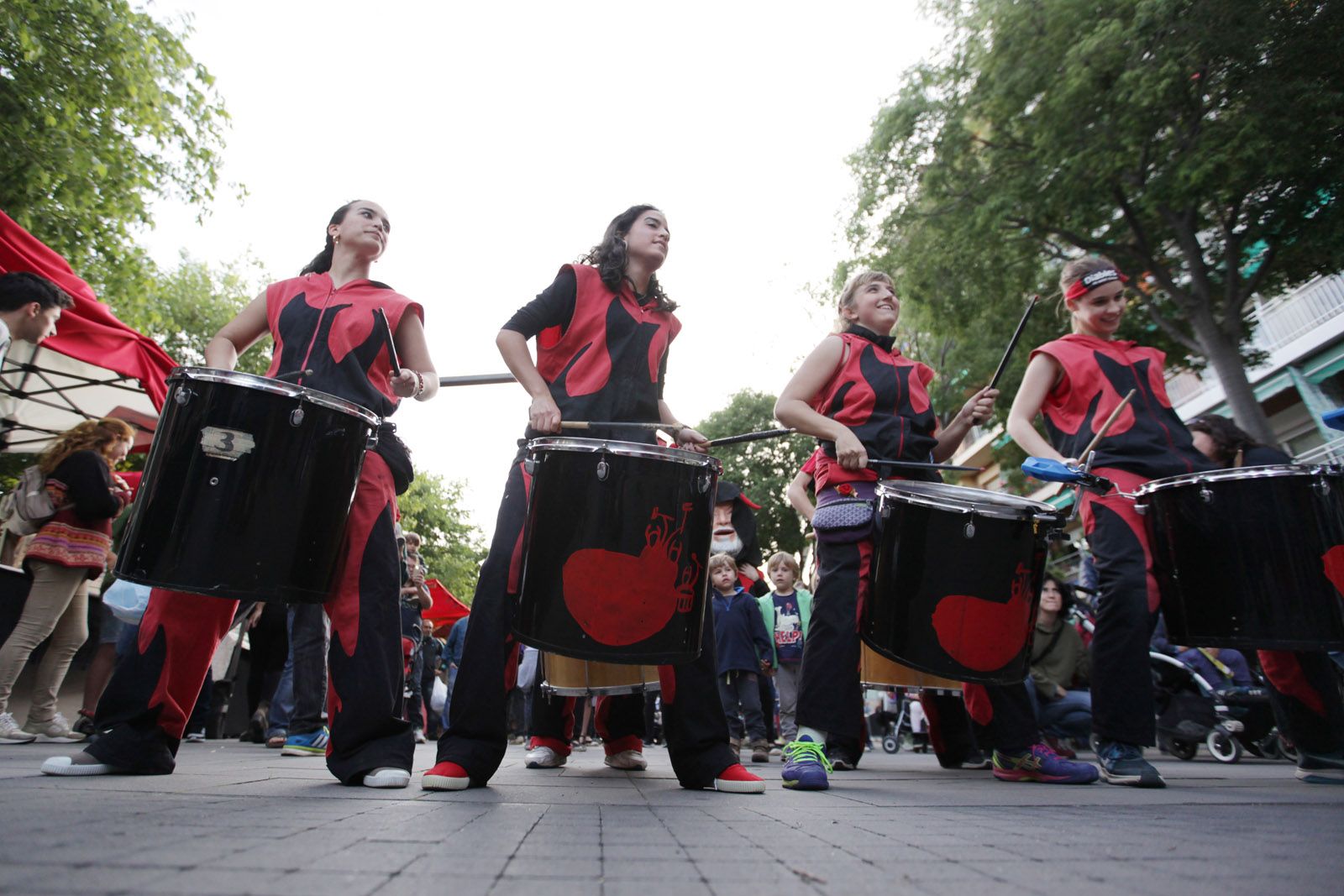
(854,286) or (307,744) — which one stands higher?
(854,286)

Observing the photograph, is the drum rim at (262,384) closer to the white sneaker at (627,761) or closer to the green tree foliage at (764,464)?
the white sneaker at (627,761)

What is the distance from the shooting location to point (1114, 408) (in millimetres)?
4012

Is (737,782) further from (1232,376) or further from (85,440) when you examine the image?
(1232,376)

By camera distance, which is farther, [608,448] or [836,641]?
[836,641]

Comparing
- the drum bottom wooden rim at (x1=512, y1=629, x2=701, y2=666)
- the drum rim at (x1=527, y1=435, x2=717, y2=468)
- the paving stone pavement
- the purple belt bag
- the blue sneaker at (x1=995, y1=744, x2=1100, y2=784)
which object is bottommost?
the paving stone pavement

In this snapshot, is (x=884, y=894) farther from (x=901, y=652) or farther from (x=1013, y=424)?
(x=1013, y=424)

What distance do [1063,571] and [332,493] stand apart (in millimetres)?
27454

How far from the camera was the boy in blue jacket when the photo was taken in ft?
25.0

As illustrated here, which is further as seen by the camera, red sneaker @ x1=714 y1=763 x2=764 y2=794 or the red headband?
the red headband

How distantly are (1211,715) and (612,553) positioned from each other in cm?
604

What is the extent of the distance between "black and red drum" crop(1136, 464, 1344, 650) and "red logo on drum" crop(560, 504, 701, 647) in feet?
6.87

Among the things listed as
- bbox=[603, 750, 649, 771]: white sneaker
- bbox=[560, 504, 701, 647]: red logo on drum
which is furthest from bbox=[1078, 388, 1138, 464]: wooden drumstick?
bbox=[603, 750, 649, 771]: white sneaker

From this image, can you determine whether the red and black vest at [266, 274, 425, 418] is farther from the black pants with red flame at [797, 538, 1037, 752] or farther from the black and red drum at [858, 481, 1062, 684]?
the black and red drum at [858, 481, 1062, 684]

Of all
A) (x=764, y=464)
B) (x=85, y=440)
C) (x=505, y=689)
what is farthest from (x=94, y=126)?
(x=764, y=464)
